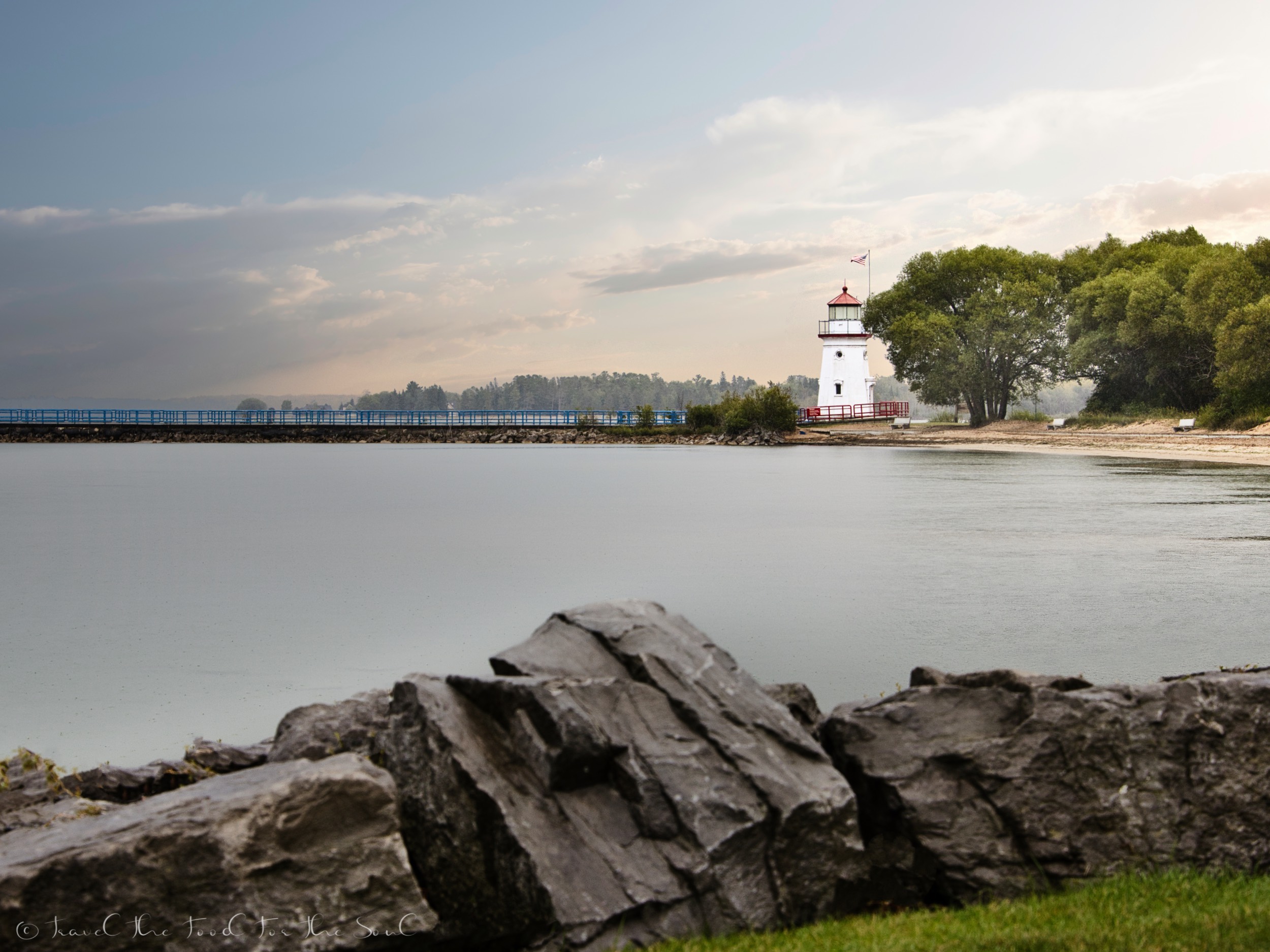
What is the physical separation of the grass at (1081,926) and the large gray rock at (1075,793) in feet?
0.54

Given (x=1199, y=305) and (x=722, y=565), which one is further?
(x=1199, y=305)

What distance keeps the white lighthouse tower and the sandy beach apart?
3.40m

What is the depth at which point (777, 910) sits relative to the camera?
15.3ft

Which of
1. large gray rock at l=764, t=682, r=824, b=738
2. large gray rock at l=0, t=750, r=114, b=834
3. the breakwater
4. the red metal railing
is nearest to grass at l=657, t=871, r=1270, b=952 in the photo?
the breakwater

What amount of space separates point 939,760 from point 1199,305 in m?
52.3

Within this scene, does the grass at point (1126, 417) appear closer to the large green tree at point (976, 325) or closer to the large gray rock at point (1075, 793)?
the large green tree at point (976, 325)

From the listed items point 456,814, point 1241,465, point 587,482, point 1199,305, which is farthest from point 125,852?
point 1199,305

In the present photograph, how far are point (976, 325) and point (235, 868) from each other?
68553mm

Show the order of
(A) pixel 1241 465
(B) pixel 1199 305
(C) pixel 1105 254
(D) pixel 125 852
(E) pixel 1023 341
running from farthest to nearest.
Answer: (C) pixel 1105 254
(E) pixel 1023 341
(B) pixel 1199 305
(A) pixel 1241 465
(D) pixel 125 852

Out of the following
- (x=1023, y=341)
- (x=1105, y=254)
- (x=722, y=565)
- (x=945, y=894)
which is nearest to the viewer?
(x=945, y=894)

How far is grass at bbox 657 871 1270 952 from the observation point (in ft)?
13.6

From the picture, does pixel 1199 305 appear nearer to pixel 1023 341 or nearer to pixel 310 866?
pixel 1023 341

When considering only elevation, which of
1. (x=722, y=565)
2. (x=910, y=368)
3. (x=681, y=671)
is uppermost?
(x=910, y=368)

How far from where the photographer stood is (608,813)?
15.6 ft
